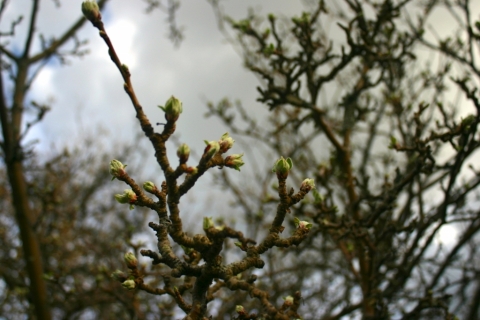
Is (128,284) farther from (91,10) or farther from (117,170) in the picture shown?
(91,10)

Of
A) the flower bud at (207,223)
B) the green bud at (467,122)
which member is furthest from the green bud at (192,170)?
the green bud at (467,122)

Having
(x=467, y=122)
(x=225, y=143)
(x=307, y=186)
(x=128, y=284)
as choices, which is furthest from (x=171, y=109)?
(x=467, y=122)

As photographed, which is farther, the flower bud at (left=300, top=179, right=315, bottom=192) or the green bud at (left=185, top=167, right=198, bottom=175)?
the flower bud at (left=300, top=179, right=315, bottom=192)

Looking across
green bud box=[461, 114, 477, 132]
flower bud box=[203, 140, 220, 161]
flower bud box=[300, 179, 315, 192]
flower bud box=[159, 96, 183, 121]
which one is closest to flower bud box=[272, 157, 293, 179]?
flower bud box=[300, 179, 315, 192]

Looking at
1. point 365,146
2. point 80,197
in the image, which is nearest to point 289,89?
point 365,146

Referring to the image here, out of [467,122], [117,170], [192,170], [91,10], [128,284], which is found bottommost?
[128,284]

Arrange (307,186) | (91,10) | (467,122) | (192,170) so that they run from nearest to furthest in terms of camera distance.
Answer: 1. (192,170)
2. (91,10)
3. (307,186)
4. (467,122)

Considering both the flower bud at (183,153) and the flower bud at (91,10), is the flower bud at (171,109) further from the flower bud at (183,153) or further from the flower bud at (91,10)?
the flower bud at (91,10)

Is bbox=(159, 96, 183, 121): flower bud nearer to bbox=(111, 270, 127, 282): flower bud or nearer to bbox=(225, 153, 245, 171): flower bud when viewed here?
bbox=(225, 153, 245, 171): flower bud
